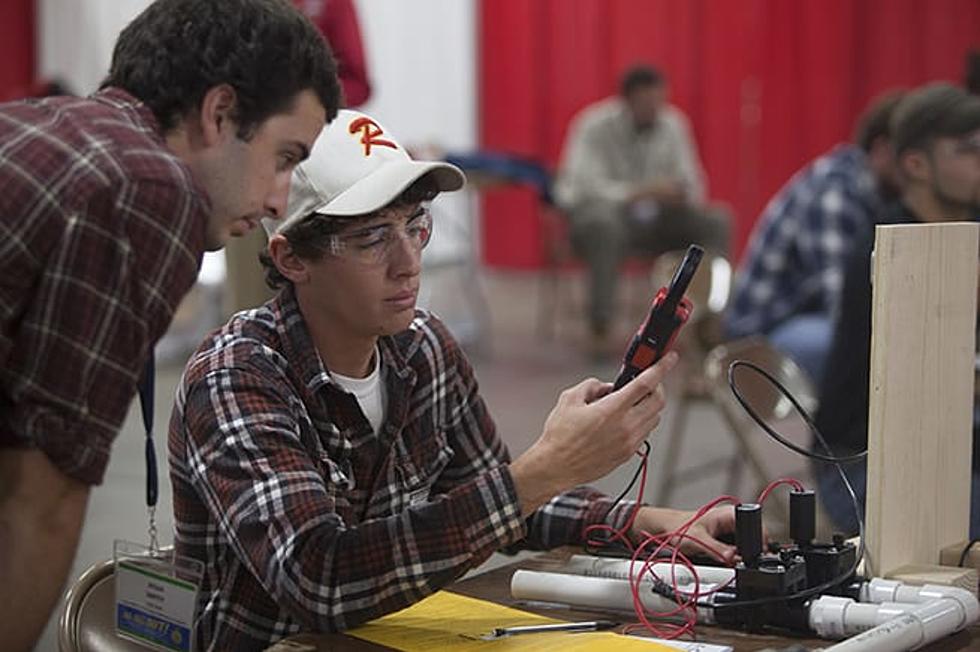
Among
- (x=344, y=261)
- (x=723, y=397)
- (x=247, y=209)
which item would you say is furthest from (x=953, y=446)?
(x=723, y=397)

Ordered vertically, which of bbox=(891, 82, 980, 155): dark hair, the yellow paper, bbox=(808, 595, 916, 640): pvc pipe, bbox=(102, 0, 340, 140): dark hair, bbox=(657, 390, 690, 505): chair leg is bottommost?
bbox=(657, 390, 690, 505): chair leg

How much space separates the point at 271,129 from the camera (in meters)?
1.49

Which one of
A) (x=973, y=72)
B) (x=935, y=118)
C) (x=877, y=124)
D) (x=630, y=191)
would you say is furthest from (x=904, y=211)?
(x=630, y=191)

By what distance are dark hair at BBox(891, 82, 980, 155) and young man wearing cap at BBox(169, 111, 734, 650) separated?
1637mm

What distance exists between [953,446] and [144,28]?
0.97m

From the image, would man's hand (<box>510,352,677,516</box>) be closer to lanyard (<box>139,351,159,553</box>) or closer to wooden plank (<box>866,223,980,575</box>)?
wooden plank (<box>866,223,980,575</box>)

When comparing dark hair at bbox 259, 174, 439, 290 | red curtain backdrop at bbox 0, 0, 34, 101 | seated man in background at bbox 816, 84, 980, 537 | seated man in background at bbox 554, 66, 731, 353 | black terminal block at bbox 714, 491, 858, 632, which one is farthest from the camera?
red curtain backdrop at bbox 0, 0, 34, 101

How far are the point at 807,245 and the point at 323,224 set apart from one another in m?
3.16

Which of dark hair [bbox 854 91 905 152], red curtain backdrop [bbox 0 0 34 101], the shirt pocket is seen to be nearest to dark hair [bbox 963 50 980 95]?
dark hair [bbox 854 91 905 152]

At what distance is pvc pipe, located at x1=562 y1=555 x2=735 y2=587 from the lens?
1610 millimetres

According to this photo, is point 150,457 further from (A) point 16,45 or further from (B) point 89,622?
(A) point 16,45

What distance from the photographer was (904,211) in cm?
333

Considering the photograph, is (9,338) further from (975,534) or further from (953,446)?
(975,534)

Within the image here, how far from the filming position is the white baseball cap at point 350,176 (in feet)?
5.59
